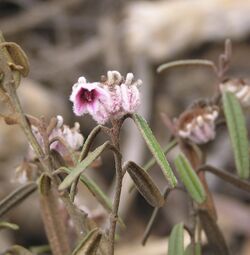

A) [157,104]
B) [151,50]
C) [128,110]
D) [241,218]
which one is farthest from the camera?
[151,50]

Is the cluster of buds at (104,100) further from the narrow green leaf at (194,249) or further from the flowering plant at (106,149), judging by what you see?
the narrow green leaf at (194,249)

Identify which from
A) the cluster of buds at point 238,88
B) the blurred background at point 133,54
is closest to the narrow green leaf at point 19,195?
the cluster of buds at point 238,88

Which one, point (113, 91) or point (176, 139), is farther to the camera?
point (176, 139)

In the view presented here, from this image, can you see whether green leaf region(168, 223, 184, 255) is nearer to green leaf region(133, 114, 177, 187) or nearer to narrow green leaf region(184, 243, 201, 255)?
narrow green leaf region(184, 243, 201, 255)

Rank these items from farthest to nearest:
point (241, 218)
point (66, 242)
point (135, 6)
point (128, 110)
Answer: point (135, 6), point (241, 218), point (66, 242), point (128, 110)

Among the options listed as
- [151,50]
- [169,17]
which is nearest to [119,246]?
[151,50]

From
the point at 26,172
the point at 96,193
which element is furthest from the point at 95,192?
the point at 26,172

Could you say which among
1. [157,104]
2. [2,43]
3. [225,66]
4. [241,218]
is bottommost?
[241,218]

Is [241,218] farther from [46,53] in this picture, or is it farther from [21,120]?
[21,120]
